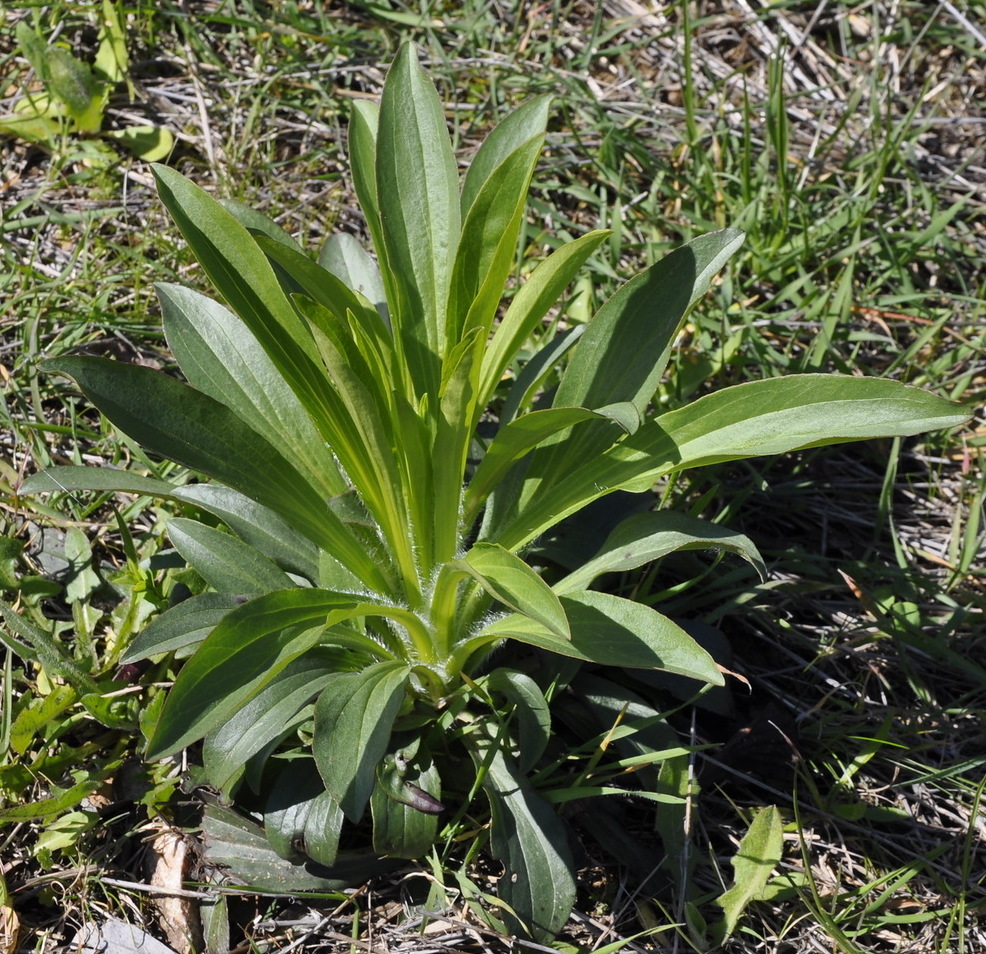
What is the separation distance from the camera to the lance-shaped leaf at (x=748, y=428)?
1.73 metres

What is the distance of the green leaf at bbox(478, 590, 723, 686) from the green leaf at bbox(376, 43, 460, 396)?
23.0 inches

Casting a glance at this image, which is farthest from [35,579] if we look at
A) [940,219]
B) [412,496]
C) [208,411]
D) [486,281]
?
[940,219]

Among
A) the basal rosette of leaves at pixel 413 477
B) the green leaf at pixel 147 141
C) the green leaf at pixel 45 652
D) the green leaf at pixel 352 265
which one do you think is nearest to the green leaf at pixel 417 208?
the basal rosette of leaves at pixel 413 477

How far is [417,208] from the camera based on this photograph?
6.98 feet

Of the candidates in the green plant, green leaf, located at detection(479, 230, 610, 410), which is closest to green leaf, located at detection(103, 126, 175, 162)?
the green plant

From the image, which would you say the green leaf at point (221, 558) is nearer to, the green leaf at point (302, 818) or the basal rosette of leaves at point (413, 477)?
the basal rosette of leaves at point (413, 477)

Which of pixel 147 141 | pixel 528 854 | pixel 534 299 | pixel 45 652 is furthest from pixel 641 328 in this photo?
pixel 147 141

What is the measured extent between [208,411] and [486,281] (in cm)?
63

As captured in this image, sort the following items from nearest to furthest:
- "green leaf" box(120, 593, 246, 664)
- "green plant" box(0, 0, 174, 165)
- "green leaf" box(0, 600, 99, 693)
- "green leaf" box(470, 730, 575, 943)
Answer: "green leaf" box(120, 593, 246, 664), "green leaf" box(470, 730, 575, 943), "green leaf" box(0, 600, 99, 693), "green plant" box(0, 0, 174, 165)

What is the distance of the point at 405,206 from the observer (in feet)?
6.96

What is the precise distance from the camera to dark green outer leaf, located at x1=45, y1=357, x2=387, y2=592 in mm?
1854

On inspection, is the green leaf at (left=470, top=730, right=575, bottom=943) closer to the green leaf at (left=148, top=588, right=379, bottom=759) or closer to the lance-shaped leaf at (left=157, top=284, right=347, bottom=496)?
the green leaf at (left=148, top=588, right=379, bottom=759)

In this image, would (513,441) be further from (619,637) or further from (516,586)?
(619,637)

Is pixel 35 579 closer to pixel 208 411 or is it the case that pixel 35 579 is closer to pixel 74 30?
pixel 208 411
